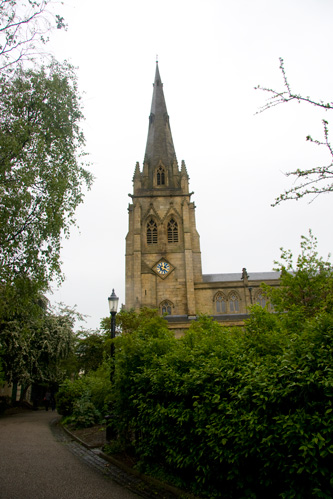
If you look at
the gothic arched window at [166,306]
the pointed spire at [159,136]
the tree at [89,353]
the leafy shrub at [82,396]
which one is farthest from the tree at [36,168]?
the pointed spire at [159,136]

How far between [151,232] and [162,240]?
6.02 feet

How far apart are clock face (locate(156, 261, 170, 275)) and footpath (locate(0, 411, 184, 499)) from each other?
2929 cm

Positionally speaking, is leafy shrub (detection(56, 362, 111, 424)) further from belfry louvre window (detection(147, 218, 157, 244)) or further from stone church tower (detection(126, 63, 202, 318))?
belfry louvre window (detection(147, 218, 157, 244))

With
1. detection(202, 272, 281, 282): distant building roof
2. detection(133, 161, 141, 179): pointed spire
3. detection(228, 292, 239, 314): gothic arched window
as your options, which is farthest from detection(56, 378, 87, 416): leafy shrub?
detection(133, 161, 141, 179): pointed spire

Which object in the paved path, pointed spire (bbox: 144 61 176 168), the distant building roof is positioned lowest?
the paved path

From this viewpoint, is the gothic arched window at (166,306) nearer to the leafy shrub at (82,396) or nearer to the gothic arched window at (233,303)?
the gothic arched window at (233,303)

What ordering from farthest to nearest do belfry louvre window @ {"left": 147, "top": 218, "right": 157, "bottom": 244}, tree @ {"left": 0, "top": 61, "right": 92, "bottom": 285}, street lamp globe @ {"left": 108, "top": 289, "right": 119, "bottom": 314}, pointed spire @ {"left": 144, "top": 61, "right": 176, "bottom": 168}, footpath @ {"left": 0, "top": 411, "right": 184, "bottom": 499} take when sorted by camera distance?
pointed spire @ {"left": 144, "top": 61, "right": 176, "bottom": 168}
belfry louvre window @ {"left": 147, "top": 218, "right": 157, "bottom": 244}
street lamp globe @ {"left": 108, "top": 289, "right": 119, "bottom": 314}
tree @ {"left": 0, "top": 61, "right": 92, "bottom": 285}
footpath @ {"left": 0, "top": 411, "right": 184, "bottom": 499}

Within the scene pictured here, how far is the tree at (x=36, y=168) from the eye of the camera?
8.67 metres

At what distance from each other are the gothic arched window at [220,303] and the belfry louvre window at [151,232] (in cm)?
959

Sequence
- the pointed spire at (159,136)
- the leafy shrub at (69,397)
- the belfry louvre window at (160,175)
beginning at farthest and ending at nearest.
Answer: the pointed spire at (159,136)
the belfry louvre window at (160,175)
the leafy shrub at (69,397)

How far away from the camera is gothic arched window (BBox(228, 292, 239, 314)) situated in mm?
39325

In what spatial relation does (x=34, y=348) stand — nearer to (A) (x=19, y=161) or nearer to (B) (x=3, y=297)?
(B) (x=3, y=297)

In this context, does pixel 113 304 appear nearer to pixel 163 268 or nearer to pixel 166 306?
pixel 166 306

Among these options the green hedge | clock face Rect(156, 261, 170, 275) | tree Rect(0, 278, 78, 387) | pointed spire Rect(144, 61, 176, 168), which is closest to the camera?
the green hedge
